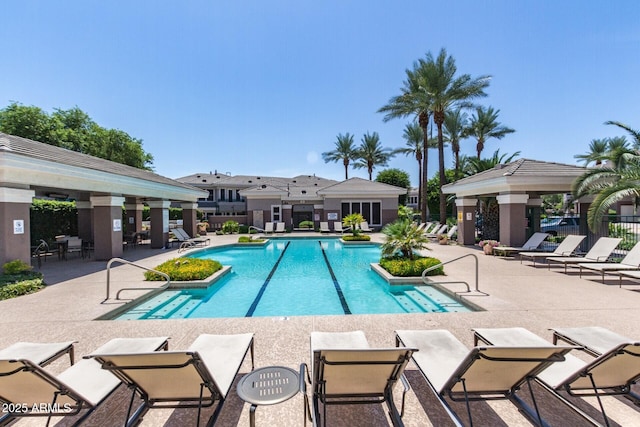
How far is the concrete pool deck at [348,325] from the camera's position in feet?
10.5

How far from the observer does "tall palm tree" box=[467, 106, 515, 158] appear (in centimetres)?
Answer: 3294

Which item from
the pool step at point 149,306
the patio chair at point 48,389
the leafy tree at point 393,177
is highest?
the leafy tree at point 393,177

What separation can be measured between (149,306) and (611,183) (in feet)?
59.0

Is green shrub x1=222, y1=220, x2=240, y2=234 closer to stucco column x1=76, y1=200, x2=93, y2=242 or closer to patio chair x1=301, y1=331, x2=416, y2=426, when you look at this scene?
stucco column x1=76, y1=200, x2=93, y2=242

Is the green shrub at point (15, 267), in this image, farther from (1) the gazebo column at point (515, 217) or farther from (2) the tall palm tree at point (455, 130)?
(2) the tall palm tree at point (455, 130)

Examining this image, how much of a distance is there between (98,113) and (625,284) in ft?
151

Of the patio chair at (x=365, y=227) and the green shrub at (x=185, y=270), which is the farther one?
the patio chair at (x=365, y=227)

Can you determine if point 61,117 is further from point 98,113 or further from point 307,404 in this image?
point 307,404

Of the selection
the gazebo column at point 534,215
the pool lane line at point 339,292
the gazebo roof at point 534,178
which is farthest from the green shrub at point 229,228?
the gazebo column at point 534,215

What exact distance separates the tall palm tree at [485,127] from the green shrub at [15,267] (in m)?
37.2

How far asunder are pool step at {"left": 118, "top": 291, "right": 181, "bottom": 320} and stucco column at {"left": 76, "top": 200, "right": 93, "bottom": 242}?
1329 cm

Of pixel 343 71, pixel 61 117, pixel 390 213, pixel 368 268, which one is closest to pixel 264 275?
pixel 368 268

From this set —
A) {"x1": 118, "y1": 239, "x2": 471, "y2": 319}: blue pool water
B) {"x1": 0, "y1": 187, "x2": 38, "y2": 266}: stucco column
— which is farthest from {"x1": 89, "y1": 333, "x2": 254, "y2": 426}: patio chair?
{"x1": 0, "y1": 187, "x2": 38, "y2": 266}: stucco column

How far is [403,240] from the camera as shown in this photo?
36.6 ft
